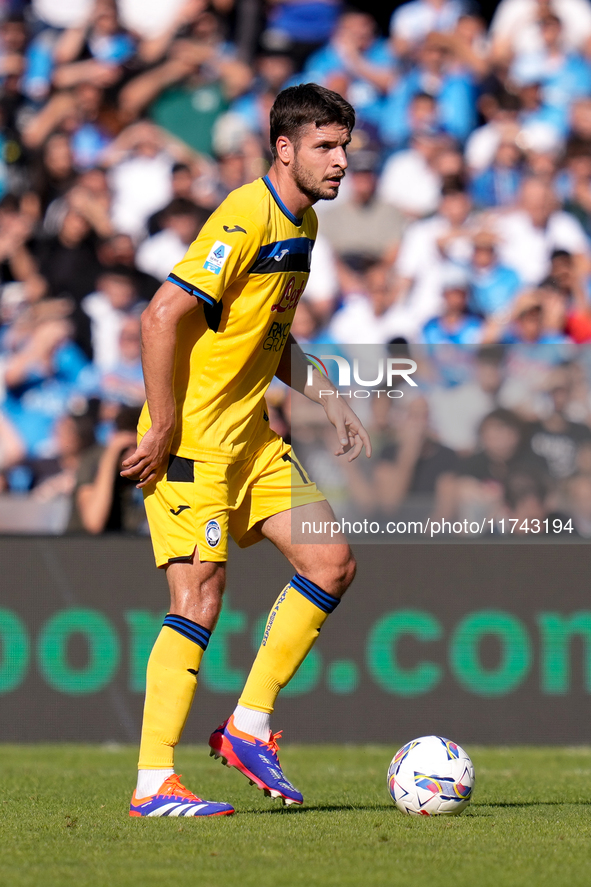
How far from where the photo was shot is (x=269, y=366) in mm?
4891

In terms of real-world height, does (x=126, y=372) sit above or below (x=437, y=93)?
below

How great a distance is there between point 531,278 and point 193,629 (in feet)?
23.9

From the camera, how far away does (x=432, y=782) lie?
4.61m

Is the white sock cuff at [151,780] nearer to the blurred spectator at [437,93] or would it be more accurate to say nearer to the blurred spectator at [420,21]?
the blurred spectator at [437,93]

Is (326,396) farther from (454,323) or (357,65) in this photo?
(357,65)

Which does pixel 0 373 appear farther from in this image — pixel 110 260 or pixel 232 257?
pixel 232 257

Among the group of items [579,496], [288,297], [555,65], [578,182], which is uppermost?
[555,65]

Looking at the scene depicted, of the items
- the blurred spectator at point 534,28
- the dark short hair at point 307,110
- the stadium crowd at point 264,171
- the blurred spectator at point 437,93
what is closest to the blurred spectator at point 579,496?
the stadium crowd at point 264,171

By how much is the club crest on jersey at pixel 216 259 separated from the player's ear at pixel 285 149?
0.49m

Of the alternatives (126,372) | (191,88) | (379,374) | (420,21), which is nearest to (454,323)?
(126,372)

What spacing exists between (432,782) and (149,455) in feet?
5.15

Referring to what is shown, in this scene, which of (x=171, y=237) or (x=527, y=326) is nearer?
(x=527, y=326)

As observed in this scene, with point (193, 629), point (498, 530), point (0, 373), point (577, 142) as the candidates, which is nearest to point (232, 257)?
point (193, 629)

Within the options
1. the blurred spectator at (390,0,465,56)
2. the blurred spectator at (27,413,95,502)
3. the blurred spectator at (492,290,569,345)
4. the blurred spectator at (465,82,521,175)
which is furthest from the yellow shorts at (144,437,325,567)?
the blurred spectator at (390,0,465,56)
